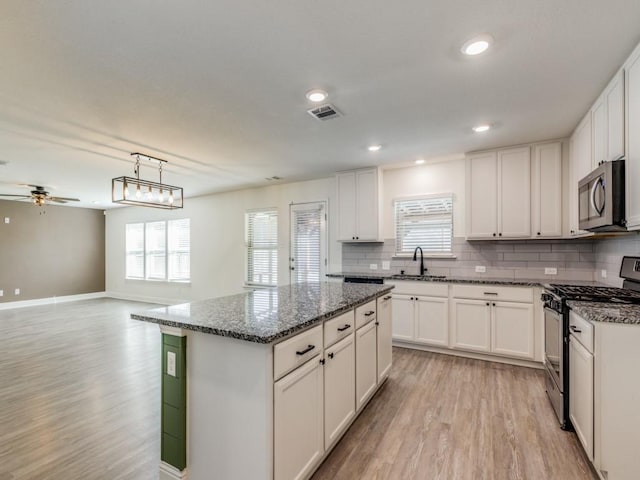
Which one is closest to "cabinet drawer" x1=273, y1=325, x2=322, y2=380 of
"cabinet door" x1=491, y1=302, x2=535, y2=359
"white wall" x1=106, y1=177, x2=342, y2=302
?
"cabinet door" x1=491, y1=302, x2=535, y2=359

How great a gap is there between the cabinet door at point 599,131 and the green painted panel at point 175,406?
11.1 feet

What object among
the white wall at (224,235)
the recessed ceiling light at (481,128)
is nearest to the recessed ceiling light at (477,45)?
the recessed ceiling light at (481,128)

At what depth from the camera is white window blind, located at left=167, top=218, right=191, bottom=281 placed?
739cm

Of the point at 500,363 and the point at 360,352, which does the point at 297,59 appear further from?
the point at 500,363

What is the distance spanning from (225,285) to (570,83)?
6.27 metres

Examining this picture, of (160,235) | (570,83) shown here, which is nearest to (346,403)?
(570,83)

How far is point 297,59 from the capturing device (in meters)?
2.01

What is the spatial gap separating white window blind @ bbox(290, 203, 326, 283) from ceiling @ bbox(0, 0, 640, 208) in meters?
1.89

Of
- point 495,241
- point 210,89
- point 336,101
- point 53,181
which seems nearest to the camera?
point 210,89

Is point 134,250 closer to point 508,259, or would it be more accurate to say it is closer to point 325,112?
point 325,112

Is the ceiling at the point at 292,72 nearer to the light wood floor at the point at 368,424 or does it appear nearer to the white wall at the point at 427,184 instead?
the white wall at the point at 427,184

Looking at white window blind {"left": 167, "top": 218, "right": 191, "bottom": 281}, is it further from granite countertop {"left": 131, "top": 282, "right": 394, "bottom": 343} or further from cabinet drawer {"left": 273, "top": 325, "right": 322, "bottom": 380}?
cabinet drawer {"left": 273, "top": 325, "right": 322, "bottom": 380}

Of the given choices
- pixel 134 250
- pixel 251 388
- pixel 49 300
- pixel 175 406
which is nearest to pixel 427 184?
pixel 251 388

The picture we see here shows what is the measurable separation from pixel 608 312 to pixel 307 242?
4.30m
